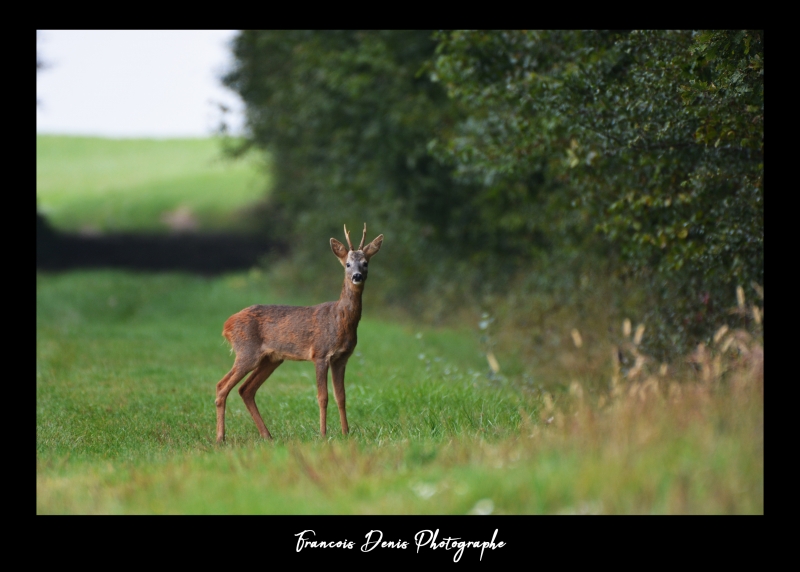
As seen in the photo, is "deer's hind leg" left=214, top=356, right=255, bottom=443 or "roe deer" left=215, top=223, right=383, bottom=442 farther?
"deer's hind leg" left=214, top=356, right=255, bottom=443

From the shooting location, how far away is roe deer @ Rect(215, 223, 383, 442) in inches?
301

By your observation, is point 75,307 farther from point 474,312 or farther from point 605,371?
point 605,371

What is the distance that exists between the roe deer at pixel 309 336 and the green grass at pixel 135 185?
24.8 meters

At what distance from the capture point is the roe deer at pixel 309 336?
7.63 meters

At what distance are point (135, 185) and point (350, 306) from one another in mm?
40808

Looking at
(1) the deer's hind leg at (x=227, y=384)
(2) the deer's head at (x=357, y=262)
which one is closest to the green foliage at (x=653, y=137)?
(2) the deer's head at (x=357, y=262)

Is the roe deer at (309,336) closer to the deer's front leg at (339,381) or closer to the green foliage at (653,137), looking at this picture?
the deer's front leg at (339,381)

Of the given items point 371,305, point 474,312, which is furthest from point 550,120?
point 371,305

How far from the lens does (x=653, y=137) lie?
937 cm

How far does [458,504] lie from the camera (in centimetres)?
501

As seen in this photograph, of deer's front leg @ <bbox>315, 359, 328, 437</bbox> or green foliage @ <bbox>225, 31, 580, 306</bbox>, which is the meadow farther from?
green foliage @ <bbox>225, 31, 580, 306</bbox>

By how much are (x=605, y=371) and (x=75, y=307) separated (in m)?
16.0

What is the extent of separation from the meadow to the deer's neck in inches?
38.8

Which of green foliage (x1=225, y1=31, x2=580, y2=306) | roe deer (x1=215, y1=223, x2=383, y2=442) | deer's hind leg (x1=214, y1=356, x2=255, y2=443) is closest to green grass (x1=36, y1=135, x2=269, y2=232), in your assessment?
green foliage (x1=225, y1=31, x2=580, y2=306)
